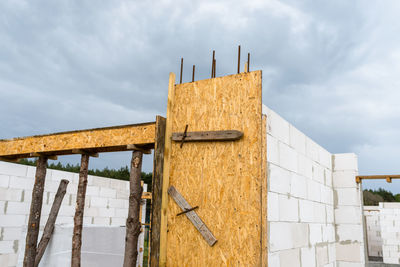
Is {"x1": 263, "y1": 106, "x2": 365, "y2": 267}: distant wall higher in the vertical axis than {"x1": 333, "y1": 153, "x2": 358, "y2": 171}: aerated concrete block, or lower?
lower

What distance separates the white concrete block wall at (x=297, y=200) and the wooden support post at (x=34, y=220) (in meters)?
4.81

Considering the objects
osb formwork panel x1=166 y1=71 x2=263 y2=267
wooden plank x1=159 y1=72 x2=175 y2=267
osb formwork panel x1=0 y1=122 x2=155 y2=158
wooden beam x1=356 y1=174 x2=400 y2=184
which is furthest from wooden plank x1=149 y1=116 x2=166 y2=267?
wooden beam x1=356 y1=174 x2=400 y2=184

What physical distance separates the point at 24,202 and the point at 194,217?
7780mm

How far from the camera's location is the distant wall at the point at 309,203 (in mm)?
5430

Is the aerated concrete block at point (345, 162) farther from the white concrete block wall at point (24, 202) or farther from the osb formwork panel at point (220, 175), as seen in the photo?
the white concrete block wall at point (24, 202)

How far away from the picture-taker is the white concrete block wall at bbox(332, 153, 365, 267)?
856 centimetres

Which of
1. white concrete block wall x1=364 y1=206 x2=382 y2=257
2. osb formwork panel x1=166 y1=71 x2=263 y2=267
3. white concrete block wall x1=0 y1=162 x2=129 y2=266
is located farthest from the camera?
white concrete block wall x1=364 y1=206 x2=382 y2=257

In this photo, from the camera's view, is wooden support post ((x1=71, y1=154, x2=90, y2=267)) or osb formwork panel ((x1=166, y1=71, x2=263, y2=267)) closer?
osb formwork panel ((x1=166, y1=71, x2=263, y2=267))

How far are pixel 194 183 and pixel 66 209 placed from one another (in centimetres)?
842

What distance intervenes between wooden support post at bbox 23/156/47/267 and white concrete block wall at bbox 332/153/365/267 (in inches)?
283

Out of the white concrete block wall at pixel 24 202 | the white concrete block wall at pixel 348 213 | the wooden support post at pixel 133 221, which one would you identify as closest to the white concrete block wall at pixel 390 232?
the white concrete block wall at pixel 348 213

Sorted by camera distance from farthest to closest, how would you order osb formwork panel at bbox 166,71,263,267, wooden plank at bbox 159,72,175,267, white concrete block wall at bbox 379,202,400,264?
white concrete block wall at bbox 379,202,400,264, wooden plank at bbox 159,72,175,267, osb formwork panel at bbox 166,71,263,267

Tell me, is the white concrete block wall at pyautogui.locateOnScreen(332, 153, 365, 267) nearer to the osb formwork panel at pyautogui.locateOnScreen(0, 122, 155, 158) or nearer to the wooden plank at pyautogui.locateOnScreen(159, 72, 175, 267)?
the wooden plank at pyautogui.locateOnScreen(159, 72, 175, 267)

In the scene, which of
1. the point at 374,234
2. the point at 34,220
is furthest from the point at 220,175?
the point at 374,234
